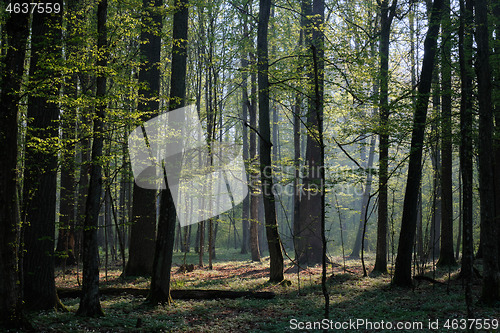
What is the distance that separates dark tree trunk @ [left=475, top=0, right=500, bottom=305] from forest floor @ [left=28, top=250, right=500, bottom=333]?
0.55m

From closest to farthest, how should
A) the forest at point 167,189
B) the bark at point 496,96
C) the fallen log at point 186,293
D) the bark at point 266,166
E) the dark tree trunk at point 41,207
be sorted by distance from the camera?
the forest at point 167,189 < the dark tree trunk at point 41,207 < the fallen log at point 186,293 < the bark at point 496,96 < the bark at point 266,166

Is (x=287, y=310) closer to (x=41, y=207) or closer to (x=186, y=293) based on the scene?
(x=186, y=293)

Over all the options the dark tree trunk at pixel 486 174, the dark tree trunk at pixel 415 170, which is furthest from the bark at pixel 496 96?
the dark tree trunk at pixel 486 174

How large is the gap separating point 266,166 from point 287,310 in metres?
4.33

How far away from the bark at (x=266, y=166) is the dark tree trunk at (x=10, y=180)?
657 cm

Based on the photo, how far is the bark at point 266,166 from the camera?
10904 mm

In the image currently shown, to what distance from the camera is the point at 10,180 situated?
17.5ft

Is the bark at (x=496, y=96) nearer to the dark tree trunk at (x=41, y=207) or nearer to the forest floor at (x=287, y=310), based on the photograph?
the forest floor at (x=287, y=310)

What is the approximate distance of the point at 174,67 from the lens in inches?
338

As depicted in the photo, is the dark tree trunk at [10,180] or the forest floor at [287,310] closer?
the dark tree trunk at [10,180]

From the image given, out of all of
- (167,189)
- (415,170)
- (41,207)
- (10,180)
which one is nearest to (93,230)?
(41,207)

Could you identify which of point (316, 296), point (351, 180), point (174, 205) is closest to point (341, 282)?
point (316, 296)

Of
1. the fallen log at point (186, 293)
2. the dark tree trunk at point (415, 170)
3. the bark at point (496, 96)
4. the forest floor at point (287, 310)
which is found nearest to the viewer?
the forest floor at point (287, 310)

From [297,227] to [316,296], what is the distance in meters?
5.23
